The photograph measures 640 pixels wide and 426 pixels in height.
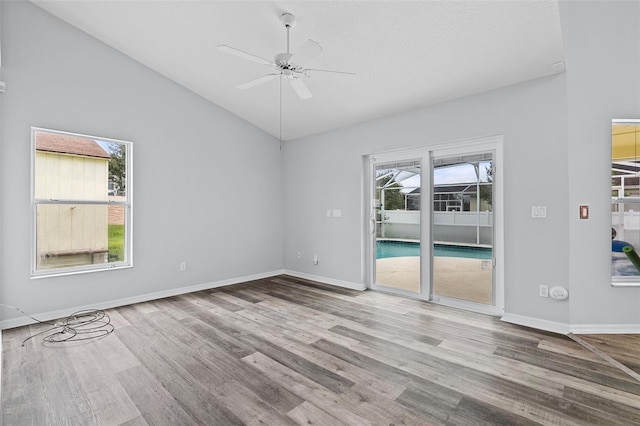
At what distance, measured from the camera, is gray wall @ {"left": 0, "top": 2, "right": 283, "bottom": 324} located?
11.0 feet

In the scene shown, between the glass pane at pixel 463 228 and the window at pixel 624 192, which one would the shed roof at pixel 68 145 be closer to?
the glass pane at pixel 463 228

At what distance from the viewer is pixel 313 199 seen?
5.59 m

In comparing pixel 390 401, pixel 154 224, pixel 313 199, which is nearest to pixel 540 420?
pixel 390 401

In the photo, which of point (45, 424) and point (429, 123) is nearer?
point (45, 424)

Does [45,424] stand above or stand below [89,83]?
below

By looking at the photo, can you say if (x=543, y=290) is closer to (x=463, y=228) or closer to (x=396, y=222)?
(x=463, y=228)

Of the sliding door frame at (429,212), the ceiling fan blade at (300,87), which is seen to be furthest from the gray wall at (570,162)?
the ceiling fan blade at (300,87)

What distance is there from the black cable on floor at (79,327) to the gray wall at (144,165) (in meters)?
0.17

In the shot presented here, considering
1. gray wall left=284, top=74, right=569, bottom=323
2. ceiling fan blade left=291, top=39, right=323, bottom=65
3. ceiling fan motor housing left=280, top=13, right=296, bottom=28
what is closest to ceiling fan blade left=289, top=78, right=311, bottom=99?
ceiling fan blade left=291, top=39, right=323, bottom=65

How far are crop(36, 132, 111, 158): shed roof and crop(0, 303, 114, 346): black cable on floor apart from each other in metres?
1.81

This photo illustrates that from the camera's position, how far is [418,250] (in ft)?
14.3

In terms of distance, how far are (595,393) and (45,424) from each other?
357 centimetres

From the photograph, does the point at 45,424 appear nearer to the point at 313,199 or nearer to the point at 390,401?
the point at 390,401

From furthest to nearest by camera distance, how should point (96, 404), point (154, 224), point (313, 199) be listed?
point (313, 199), point (154, 224), point (96, 404)
